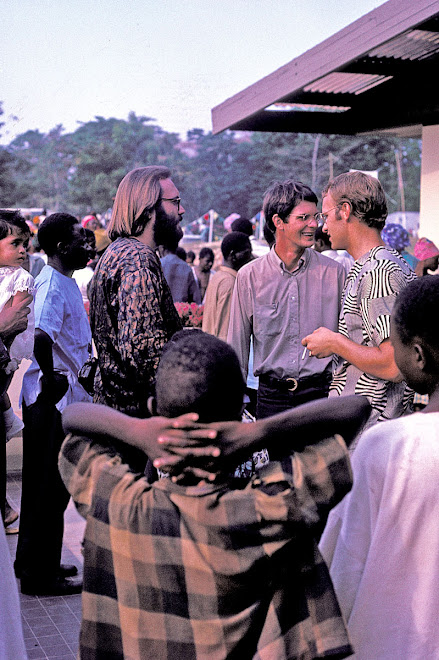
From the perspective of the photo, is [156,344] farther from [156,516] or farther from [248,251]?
[248,251]

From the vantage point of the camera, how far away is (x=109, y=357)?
359 cm

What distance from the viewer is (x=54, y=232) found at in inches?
184

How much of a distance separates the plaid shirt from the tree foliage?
63621 mm

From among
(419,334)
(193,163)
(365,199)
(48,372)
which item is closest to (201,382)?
(419,334)

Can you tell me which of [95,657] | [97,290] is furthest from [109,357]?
[95,657]

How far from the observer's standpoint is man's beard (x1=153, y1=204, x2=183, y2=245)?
3719 millimetres

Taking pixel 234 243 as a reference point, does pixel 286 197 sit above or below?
above

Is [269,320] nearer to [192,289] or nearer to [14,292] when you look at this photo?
[14,292]

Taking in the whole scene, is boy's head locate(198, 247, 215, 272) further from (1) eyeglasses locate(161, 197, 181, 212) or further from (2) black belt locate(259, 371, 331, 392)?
(1) eyeglasses locate(161, 197, 181, 212)

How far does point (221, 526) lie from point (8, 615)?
1.18 metres

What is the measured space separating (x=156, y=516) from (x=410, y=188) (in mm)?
74127

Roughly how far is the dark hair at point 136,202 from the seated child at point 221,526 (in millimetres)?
2018

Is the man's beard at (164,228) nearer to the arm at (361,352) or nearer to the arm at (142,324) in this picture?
the arm at (142,324)

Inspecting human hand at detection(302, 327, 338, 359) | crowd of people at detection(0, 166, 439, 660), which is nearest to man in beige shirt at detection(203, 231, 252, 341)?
human hand at detection(302, 327, 338, 359)
